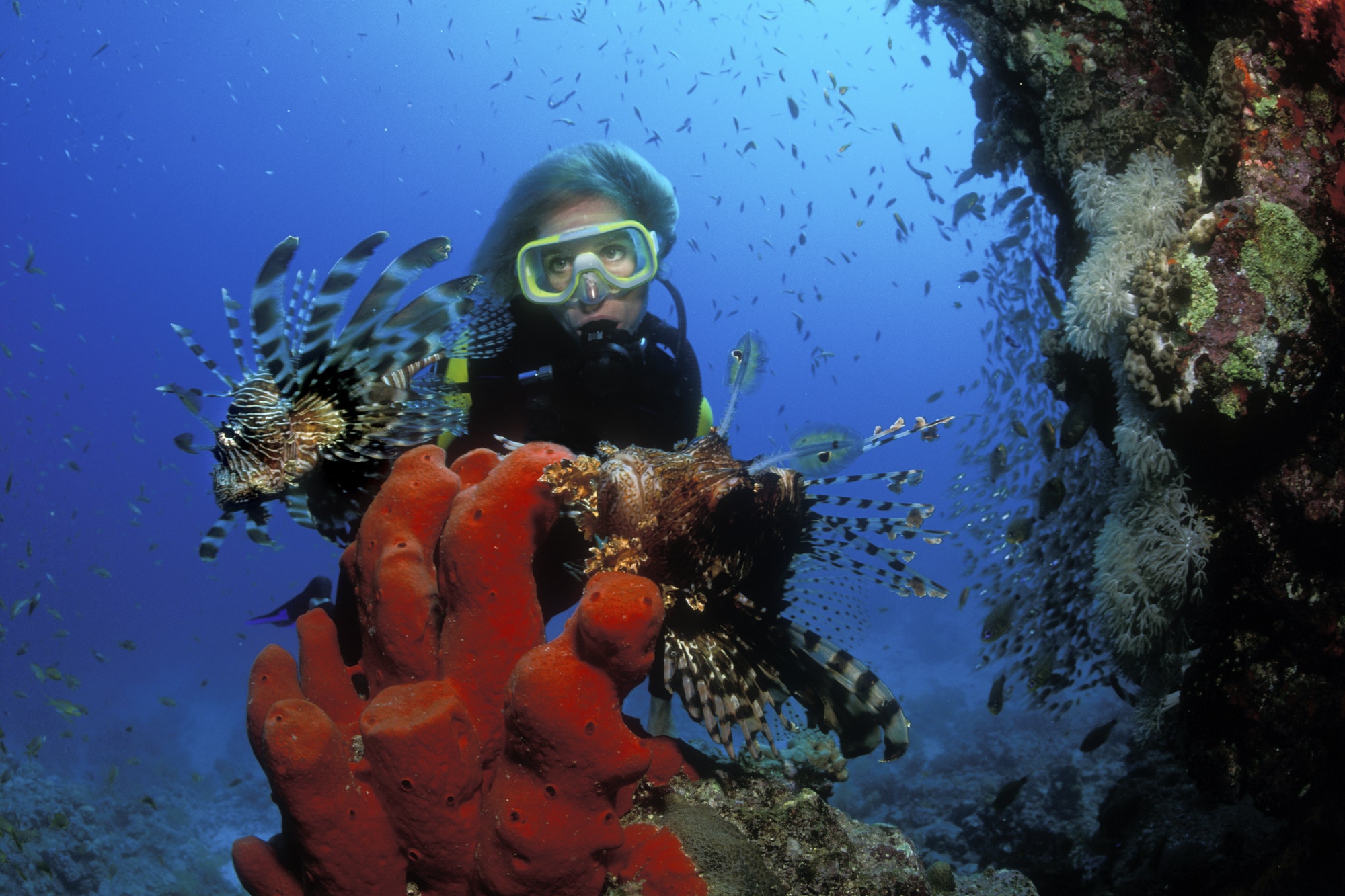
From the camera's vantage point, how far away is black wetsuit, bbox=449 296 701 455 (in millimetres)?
3316

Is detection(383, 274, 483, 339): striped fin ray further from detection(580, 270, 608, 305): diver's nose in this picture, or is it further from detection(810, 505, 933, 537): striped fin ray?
detection(580, 270, 608, 305): diver's nose

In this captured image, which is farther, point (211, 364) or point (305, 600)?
point (305, 600)

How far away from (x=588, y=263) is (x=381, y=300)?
185 cm

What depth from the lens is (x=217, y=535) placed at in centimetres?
217

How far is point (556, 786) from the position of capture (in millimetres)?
1629

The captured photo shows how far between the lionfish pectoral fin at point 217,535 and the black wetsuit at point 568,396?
1246 mm

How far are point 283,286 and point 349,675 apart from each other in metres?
1.35

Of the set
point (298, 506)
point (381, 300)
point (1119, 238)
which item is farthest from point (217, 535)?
point (1119, 238)

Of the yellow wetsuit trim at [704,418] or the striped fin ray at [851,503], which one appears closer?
the striped fin ray at [851,503]

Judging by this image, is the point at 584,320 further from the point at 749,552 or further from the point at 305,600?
the point at 749,552

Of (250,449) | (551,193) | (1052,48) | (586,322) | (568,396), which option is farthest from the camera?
Answer: (551,193)

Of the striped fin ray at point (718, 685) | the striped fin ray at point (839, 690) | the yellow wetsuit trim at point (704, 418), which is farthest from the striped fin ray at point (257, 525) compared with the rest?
the yellow wetsuit trim at point (704, 418)

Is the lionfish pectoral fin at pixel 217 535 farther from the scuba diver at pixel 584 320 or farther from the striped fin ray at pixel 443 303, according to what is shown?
the scuba diver at pixel 584 320

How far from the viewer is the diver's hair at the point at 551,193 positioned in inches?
162
